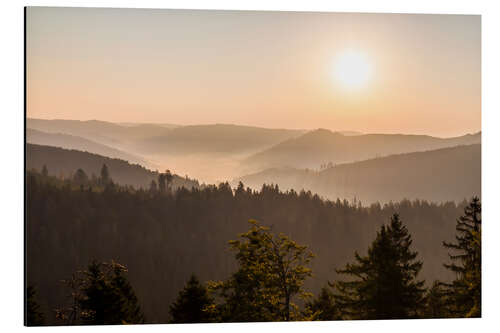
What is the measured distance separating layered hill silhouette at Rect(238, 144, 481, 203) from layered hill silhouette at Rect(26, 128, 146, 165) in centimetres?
155

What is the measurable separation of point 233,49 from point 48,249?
331cm

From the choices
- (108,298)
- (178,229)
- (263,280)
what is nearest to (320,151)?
(263,280)

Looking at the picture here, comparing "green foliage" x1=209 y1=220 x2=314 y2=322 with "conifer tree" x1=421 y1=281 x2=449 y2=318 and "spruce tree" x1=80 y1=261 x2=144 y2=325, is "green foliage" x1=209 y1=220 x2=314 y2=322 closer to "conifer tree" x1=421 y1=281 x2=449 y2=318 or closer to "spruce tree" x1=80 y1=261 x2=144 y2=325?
"spruce tree" x1=80 y1=261 x2=144 y2=325

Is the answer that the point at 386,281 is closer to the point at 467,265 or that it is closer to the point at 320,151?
the point at 467,265

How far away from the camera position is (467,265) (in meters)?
9.31

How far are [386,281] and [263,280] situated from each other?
61.0 inches

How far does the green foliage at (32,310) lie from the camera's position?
858 cm

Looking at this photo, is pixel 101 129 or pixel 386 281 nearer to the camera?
pixel 101 129

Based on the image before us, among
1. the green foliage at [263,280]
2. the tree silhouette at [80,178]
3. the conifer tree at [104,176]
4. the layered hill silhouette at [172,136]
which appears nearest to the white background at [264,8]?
the green foliage at [263,280]

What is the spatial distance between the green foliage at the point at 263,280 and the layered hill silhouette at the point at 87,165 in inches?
42.6

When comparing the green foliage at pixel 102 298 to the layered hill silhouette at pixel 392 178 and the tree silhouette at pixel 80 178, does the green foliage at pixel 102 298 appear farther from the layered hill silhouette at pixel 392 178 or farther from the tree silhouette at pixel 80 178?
the layered hill silhouette at pixel 392 178
